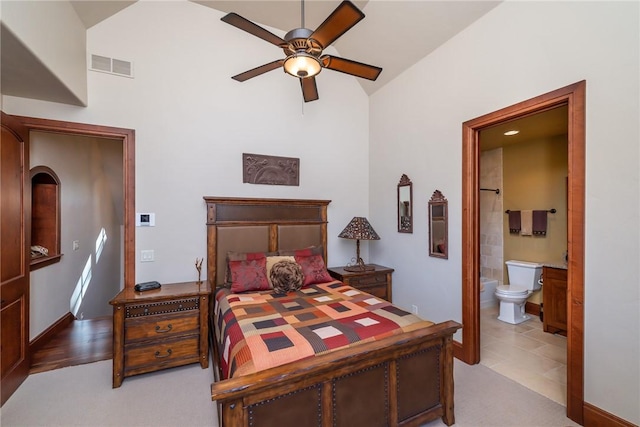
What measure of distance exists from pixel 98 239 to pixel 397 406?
17.7 feet

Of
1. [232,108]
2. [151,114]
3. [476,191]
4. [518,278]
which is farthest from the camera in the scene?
[518,278]

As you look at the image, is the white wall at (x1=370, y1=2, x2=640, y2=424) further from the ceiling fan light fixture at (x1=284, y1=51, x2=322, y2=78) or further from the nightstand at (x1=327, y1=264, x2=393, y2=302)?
the ceiling fan light fixture at (x1=284, y1=51, x2=322, y2=78)

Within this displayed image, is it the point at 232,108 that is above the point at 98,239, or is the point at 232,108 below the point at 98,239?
above

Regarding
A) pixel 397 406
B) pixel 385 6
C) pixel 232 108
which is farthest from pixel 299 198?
pixel 397 406

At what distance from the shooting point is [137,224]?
3.03 m

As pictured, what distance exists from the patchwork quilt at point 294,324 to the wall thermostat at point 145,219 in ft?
3.68

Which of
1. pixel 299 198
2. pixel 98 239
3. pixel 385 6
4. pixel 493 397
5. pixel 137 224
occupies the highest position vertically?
pixel 385 6

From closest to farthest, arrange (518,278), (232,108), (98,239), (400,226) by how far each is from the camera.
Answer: (232,108) → (400,226) → (518,278) → (98,239)

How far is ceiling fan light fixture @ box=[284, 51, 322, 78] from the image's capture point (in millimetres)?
2010

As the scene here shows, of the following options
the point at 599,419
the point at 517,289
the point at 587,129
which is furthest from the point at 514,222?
the point at 599,419

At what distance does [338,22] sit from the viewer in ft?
6.00

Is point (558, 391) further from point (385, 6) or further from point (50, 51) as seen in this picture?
point (50, 51)

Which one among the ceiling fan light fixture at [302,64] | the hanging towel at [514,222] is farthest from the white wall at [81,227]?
the hanging towel at [514,222]

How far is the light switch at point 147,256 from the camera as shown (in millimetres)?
3057
